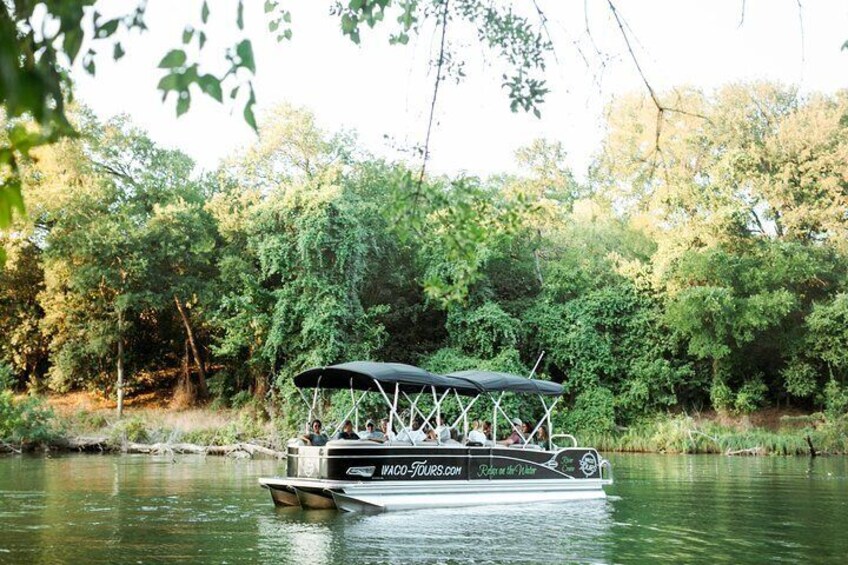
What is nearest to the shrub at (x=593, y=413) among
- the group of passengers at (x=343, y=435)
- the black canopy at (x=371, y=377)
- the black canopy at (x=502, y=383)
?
the black canopy at (x=502, y=383)

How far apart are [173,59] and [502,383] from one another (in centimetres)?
1658

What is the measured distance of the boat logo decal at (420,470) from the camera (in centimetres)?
1720

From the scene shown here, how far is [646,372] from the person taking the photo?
1479 inches

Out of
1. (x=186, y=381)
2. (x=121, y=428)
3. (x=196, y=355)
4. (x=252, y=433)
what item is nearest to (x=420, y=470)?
(x=252, y=433)

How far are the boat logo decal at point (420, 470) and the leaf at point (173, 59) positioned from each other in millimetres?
14907

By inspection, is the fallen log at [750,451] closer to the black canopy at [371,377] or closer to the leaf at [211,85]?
the black canopy at [371,377]

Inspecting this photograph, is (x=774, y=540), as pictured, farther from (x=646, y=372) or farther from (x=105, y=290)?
(x=105, y=290)

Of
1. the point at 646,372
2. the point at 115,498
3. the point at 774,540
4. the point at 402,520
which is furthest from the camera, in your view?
the point at 646,372

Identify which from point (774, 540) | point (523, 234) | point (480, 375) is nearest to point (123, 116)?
point (523, 234)

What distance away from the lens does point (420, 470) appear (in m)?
17.6

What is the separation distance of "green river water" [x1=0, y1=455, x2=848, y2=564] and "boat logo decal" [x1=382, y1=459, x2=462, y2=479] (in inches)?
28.3

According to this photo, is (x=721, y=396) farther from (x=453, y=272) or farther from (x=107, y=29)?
(x=107, y=29)

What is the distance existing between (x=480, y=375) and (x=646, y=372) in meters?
19.9

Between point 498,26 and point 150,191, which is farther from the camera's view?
point 150,191
